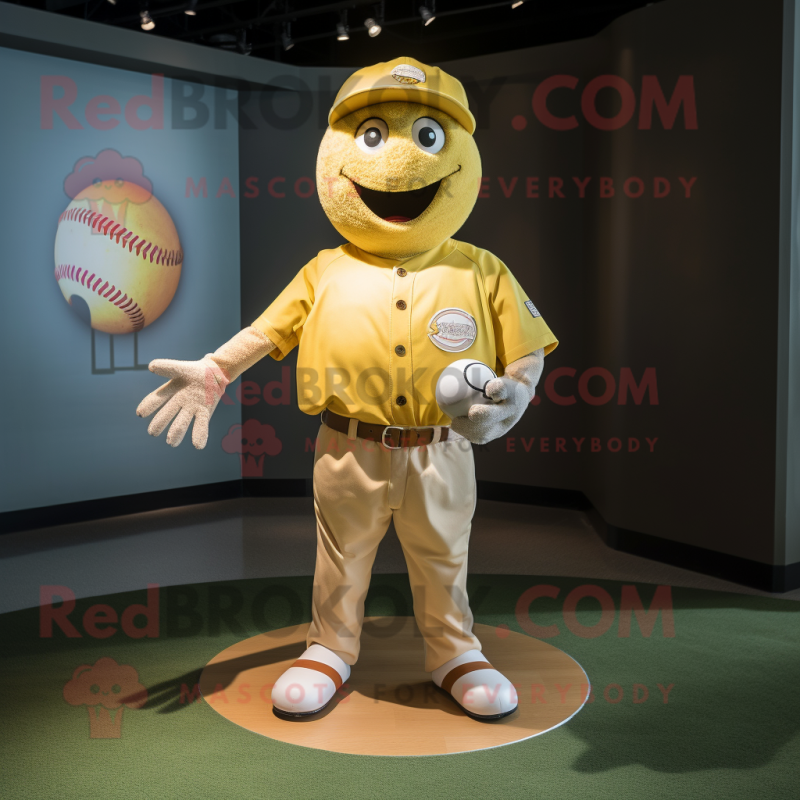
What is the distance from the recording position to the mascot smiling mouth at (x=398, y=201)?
6.97ft

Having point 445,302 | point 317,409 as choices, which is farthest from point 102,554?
point 445,302

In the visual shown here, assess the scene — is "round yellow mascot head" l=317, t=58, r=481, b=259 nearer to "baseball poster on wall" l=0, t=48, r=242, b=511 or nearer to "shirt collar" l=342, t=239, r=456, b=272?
"shirt collar" l=342, t=239, r=456, b=272

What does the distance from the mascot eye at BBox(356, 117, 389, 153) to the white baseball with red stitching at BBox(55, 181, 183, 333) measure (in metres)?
2.60

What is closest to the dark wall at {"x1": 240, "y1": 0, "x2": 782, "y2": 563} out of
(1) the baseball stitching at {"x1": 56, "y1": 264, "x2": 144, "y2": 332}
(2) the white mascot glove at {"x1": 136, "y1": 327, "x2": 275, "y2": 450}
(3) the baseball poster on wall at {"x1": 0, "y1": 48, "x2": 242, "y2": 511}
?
(3) the baseball poster on wall at {"x1": 0, "y1": 48, "x2": 242, "y2": 511}

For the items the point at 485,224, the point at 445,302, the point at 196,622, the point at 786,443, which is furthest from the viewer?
the point at 485,224

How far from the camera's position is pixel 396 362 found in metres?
2.09

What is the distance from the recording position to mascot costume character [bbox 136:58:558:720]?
6.88 feet

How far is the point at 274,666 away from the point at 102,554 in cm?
171

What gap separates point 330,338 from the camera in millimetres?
2133

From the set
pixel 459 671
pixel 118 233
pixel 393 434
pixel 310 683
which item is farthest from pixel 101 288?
pixel 459 671

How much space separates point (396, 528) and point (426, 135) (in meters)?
1.02

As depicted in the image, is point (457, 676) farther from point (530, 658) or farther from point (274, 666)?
point (274, 666)

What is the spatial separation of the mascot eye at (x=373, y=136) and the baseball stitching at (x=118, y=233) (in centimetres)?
261

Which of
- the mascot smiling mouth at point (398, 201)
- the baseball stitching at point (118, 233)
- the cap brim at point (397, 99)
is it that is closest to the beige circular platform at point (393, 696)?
the mascot smiling mouth at point (398, 201)
